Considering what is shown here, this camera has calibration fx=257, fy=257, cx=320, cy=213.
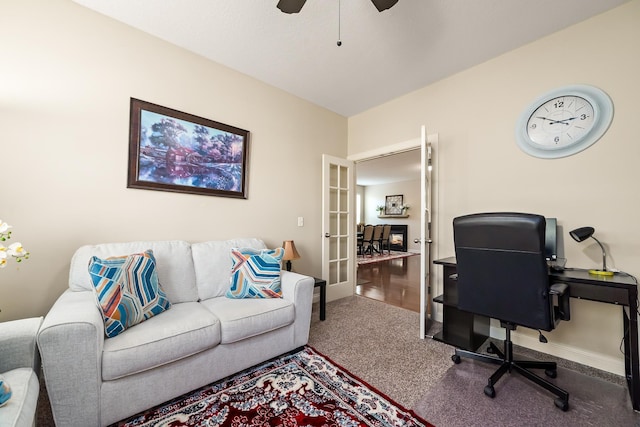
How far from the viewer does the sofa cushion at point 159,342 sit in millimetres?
1337

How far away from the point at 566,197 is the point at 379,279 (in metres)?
3.23

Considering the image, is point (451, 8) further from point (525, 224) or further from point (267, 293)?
point (267, 293)

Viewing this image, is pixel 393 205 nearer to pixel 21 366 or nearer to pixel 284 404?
pixel 284 404

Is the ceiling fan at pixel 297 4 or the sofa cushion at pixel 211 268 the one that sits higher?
the ceiling fan at pixel 297 4

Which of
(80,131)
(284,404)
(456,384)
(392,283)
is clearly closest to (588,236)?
(456,384)

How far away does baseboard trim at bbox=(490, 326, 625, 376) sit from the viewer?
1912mm

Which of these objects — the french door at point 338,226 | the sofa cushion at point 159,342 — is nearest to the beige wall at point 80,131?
the sofa cushion at point 159,342

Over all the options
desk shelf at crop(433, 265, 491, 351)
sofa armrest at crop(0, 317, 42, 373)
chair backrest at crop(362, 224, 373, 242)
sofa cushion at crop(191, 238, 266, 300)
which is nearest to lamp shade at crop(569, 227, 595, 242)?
desk shelf at crop(433, 265, 491, 351)

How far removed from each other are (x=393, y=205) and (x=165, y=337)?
9.20m

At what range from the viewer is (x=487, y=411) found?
4.96 feet

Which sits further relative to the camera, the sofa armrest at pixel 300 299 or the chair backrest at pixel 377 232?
the chair backrest at pixel 377 232

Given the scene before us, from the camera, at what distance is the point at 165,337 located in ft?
4.83

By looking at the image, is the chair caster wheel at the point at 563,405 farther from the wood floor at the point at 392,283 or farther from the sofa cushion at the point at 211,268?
the sofa cushion at the point at 211,268

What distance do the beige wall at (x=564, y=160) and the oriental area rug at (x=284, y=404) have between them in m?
1.72
